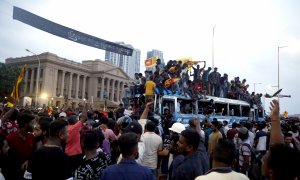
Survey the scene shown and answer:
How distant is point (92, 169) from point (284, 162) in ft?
7.42

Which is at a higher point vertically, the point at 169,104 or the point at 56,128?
the point at 169,104

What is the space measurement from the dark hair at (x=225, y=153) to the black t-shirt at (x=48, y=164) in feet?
5.88

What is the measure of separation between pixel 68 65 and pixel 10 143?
76.7m

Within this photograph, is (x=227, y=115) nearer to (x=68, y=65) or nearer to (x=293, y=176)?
(x=293, y=176)

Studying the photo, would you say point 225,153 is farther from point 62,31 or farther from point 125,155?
point 62,31

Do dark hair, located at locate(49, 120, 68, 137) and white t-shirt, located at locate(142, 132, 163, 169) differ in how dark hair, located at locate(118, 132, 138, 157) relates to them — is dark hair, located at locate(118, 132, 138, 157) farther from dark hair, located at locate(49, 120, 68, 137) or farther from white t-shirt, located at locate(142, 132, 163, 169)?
white t-shirt, located at locate(142, 132, 163, 169)

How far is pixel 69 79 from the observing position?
80.9 metres

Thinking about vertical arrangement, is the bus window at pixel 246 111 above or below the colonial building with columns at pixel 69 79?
below

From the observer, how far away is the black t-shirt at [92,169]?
11.3 ft

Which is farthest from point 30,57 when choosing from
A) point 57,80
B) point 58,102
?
point 58,102

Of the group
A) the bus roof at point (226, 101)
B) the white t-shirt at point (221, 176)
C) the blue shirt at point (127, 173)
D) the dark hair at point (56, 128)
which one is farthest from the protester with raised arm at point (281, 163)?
the bus roof at point (226, 101)

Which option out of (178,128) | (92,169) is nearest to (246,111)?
(178,128)

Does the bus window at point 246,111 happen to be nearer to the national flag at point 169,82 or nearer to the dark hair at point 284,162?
the national flag at point 169,82

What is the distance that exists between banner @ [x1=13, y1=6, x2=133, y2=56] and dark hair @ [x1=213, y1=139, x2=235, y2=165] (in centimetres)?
1121
